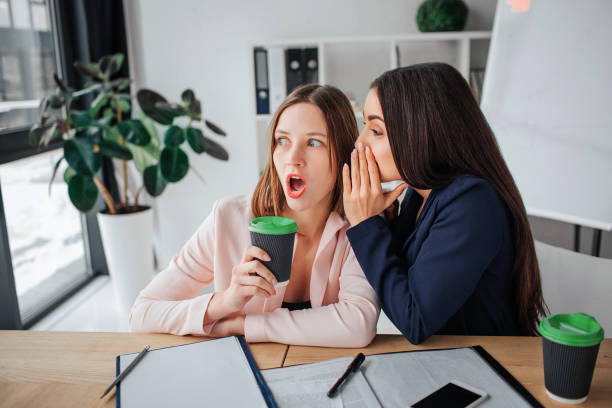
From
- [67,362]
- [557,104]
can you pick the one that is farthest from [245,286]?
[557,104]

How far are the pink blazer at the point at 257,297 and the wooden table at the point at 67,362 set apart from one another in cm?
4

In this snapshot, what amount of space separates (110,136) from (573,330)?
2555 mm

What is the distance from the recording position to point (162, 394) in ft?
2.70

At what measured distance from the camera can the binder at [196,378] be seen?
0.81 metres

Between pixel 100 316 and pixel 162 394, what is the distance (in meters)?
2.28

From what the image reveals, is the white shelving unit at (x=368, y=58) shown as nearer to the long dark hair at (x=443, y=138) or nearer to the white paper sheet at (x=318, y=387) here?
the long dark hair at (x=443, y=138)

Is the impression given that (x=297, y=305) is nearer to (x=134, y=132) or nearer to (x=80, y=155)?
(x=80, y=155)

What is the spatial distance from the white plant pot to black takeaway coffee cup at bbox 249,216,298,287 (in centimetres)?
205

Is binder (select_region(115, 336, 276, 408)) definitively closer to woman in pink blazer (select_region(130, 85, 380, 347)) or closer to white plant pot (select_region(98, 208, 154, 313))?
woman in pink blazer (select_region(130, 85, 380, 347))

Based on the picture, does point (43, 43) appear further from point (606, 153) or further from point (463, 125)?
point (606, 153)

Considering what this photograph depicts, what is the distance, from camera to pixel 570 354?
0.77 meters

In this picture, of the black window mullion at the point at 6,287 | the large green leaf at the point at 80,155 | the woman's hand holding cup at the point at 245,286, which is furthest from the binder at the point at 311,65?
the woman's hand holding cup at the point at 245,286

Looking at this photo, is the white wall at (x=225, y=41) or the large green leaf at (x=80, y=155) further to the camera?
the white wall at (x=225, y=41)

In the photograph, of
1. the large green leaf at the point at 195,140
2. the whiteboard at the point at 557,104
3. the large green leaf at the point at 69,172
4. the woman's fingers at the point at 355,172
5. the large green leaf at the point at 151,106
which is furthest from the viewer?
the large green leaf at the point at 195,140
